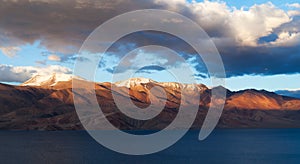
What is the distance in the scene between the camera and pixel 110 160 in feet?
504

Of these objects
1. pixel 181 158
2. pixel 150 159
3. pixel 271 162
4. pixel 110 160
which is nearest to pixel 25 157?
pixel 110 160

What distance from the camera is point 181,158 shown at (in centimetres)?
16188

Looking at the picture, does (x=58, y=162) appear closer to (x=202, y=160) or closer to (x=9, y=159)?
(x=9, y=159)

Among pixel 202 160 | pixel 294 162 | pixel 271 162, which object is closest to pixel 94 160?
pixel 202 160

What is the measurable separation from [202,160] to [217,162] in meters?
7.60

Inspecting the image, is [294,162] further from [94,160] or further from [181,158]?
[94,160]

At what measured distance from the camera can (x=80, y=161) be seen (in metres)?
152

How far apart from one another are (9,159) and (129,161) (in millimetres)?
49232

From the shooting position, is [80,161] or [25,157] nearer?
[80,161]

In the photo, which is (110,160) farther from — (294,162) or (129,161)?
(294,162)

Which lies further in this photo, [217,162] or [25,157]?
[25,157]

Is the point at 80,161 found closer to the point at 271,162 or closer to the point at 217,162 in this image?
the point at 217,162

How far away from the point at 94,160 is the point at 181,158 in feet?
121

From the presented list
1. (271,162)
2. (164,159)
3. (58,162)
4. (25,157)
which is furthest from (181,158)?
(25,157)
